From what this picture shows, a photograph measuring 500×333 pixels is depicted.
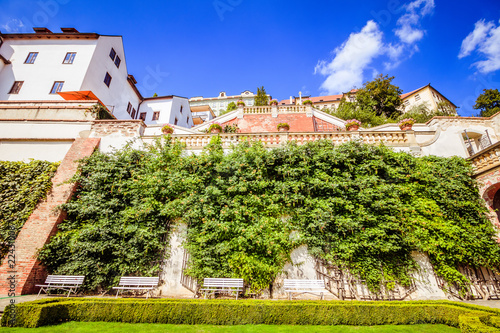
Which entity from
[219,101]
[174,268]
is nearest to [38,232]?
[174,268]

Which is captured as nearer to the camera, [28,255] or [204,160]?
[28,255]

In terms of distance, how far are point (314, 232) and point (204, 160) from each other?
578 centimetres

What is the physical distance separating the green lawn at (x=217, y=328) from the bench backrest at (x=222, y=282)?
2260mm

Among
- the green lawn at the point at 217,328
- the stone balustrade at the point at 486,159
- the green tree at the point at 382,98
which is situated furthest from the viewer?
the green tree at the point at 382,98

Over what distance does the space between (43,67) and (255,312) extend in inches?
1095

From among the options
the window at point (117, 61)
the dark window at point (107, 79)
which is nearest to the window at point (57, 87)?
the dark window at point (107, 79)

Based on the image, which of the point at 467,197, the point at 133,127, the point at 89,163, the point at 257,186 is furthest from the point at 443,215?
the point at 89,163

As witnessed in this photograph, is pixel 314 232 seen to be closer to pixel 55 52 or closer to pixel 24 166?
pixel 24 166

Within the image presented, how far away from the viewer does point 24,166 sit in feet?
35.2

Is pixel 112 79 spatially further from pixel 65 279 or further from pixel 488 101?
pixel 488 101

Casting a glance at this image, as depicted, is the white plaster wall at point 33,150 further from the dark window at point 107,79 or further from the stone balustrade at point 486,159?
the stone balustrade at point 486,159

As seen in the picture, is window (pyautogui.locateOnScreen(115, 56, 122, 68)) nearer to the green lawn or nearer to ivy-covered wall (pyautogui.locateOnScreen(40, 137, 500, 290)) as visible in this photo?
ivy-covered wall (pyautogui.locateOnScreen(40, 137, 500, 290))

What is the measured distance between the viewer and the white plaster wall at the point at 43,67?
19609 mm

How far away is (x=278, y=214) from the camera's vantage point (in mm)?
9445
